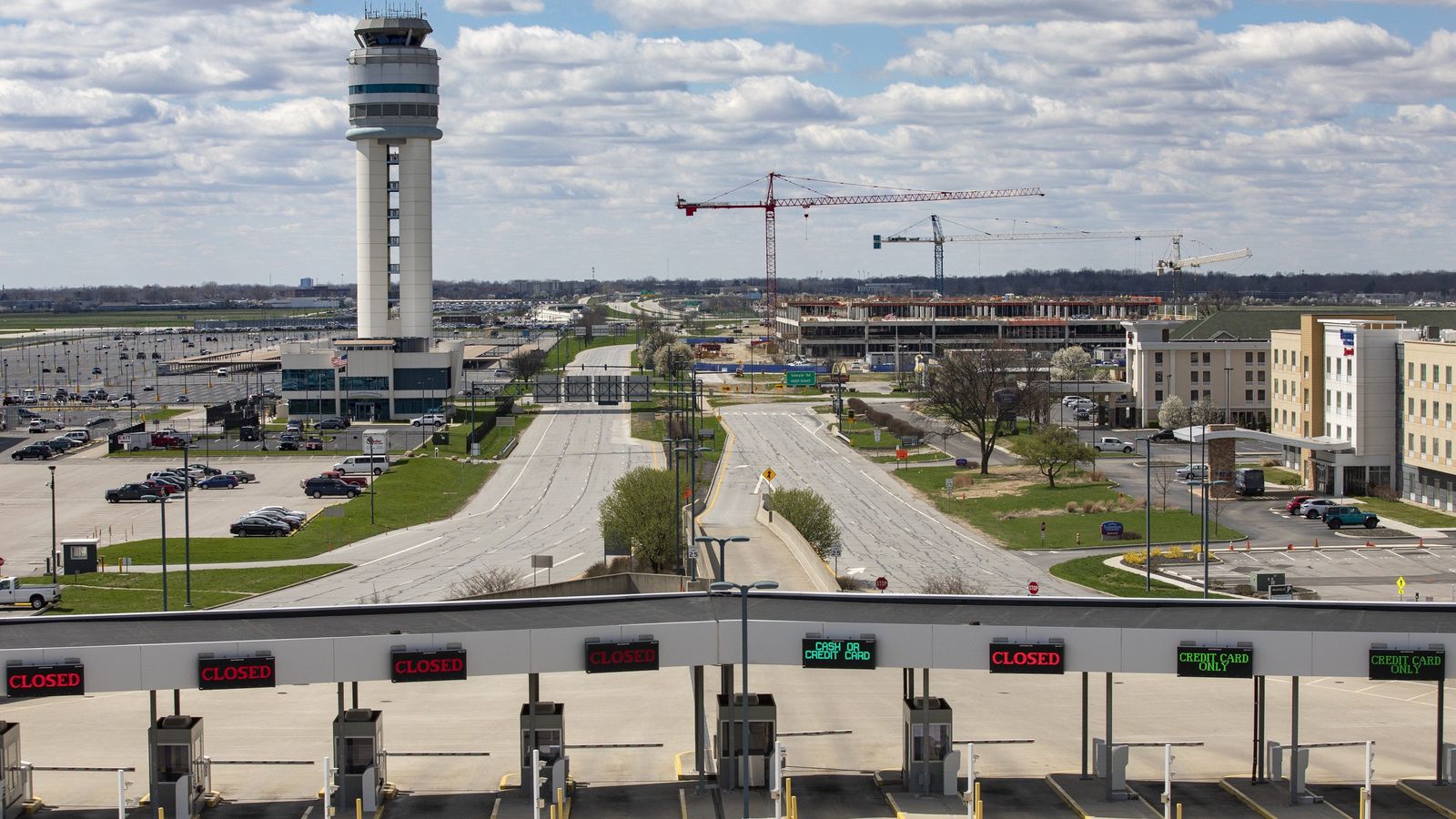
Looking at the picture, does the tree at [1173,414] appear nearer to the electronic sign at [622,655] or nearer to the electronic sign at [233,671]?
the electronic sign at [622,655]

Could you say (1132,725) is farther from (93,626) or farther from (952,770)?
(93,626)

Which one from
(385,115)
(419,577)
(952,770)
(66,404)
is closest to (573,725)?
(952,770)

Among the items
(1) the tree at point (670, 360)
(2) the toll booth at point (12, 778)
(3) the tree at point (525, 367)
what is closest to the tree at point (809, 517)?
(2) the toll booth at point (12, 778)

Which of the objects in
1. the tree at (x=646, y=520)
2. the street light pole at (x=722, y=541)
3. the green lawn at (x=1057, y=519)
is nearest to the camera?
the street light pole at (x=722, y=541)

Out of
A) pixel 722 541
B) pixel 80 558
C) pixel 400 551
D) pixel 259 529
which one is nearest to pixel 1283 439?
pixel 400 551

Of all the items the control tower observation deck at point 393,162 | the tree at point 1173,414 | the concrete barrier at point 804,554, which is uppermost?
the control tower observation deck at point 393,162

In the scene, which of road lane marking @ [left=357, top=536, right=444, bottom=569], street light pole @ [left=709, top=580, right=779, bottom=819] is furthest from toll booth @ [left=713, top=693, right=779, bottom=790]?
road lane marking @ [left=357, top=536, right=444, bottom=569]

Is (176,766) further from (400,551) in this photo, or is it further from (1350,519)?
(1350,519)
